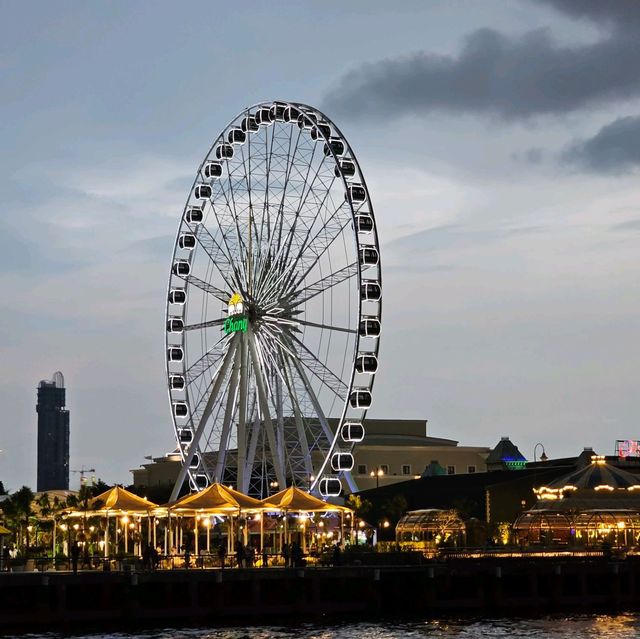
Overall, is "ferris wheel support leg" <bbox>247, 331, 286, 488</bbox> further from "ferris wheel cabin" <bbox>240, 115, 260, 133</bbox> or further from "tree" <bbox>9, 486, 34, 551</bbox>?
"tree" <bbox>9, 486, 34, 551</bbox>

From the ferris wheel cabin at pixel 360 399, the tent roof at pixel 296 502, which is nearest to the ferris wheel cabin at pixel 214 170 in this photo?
the ferris wheel cabin at pixel 360 399

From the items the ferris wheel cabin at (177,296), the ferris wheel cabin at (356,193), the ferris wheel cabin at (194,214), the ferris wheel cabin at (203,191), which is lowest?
the ferris wheel cabin at (177,296)

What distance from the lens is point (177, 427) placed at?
Answer: 93438mm

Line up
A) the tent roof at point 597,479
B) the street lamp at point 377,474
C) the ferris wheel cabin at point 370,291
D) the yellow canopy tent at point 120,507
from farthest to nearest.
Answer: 1. the street lamp at point 377,474
2. the tent roof at point 597,479
3. the ferris wheel cabin at point 370,291
4. the yellow canopy tent at point 120,507

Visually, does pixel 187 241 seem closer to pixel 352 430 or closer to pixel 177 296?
pixel 177 296

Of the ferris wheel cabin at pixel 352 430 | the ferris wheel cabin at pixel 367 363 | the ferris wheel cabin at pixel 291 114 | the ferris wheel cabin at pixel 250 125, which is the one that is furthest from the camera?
the ferris wheel cabin at pixel 250 125

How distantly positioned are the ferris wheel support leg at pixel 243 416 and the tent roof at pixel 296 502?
805 cm

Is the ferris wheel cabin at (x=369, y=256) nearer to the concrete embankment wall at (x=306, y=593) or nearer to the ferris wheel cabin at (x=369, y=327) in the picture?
the ferris wheel cabin at (x=369, y=327)

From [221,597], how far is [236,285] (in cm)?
2413

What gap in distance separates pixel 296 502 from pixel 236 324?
1210 centimetres

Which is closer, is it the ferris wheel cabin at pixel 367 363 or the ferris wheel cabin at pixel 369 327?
the ferris wheel cabin at pixel 367 363

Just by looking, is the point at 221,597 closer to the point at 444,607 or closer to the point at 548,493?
the point at 444,607

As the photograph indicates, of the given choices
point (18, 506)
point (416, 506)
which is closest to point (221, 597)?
point (18, 506)

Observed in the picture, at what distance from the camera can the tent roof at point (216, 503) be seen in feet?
254
